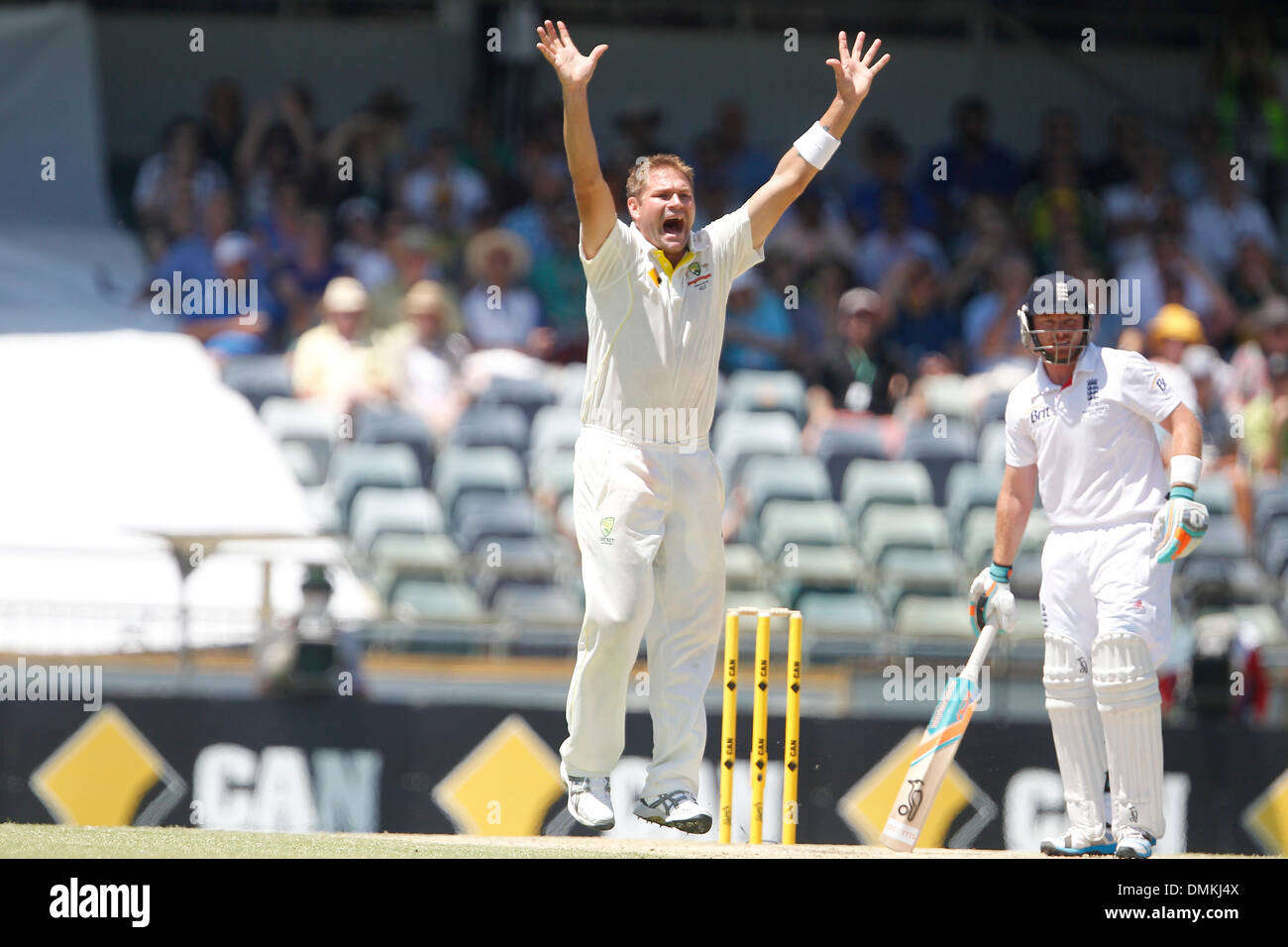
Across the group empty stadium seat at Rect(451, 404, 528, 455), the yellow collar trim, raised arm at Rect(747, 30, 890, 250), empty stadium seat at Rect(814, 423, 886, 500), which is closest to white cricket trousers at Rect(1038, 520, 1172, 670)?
raised arm at Rect(747, 30, 890, 250)

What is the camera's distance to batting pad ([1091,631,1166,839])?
6734 millimetres

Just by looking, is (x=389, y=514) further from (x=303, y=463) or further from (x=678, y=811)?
(x=678, y=811)

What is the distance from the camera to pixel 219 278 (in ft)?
41.0

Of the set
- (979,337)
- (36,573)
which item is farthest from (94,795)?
(979,337)

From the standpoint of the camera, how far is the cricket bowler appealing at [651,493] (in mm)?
6426

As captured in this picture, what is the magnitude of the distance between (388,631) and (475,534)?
1817mm

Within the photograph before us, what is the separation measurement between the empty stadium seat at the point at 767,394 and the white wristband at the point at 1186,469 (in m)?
5.10

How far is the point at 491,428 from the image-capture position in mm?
11523

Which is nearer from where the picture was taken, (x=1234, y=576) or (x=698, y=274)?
(x=698, y=274)

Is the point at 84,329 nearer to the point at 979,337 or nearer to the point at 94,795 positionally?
the point at 94,795

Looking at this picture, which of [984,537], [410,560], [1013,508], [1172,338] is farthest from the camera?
[1172,338]

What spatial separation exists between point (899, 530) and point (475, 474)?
240 cm
